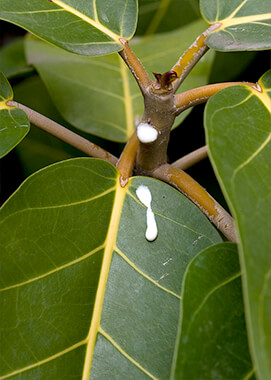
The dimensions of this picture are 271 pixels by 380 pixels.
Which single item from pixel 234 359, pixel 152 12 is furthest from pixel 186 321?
pixel 152 12

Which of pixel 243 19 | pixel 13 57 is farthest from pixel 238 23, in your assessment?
pixel 13 57

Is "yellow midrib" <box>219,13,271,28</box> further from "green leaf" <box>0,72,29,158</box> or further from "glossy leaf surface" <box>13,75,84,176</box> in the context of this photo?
"glossy leaf surface" <box>13,75,84,176</box>

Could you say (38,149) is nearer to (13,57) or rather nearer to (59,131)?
(13,57)

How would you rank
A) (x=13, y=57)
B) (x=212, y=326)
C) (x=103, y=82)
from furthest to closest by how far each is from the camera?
(x=13, y=57)
(x=103, y=82)
(x=212, y=326)

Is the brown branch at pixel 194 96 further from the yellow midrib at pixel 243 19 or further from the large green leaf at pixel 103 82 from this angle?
the large green leaf at pixel 103 82

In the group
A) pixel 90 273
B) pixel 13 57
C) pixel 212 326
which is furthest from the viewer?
pixel 13 57

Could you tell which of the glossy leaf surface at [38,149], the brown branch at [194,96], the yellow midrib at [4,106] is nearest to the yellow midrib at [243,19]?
the brown branch at [194,96]

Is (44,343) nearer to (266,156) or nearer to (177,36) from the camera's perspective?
(266,156)
